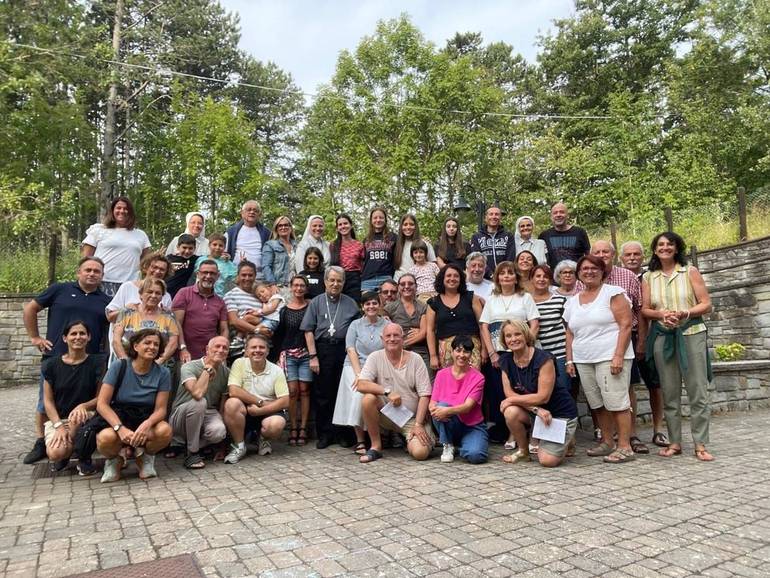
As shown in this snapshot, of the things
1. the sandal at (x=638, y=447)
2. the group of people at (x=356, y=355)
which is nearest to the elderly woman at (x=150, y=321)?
the group of people at (x=356, y=355)

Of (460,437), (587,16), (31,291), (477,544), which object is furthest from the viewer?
(587,16)

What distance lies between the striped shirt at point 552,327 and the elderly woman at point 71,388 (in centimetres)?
417

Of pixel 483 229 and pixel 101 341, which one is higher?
pixel 483 229

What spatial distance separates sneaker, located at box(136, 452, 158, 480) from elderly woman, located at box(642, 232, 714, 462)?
4566mm

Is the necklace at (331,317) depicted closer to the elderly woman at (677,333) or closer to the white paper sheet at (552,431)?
the white paper sheet at (552,431)

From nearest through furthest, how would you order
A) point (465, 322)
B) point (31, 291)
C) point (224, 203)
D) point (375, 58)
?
point (465, 322)
point (31, 291)
point (224, 203)
point (375, 58)

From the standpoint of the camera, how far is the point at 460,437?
5.21 m

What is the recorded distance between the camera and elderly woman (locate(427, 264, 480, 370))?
5633 millimetres

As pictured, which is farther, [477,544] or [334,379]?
[334,379]

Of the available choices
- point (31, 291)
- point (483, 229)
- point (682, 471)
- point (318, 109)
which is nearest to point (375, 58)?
point (318, 109)

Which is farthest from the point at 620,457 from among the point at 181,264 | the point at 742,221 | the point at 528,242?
the point at 742,221

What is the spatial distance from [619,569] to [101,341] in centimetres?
485

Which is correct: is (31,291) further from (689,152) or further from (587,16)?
(587,16)

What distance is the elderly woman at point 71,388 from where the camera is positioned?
4.64 meters
